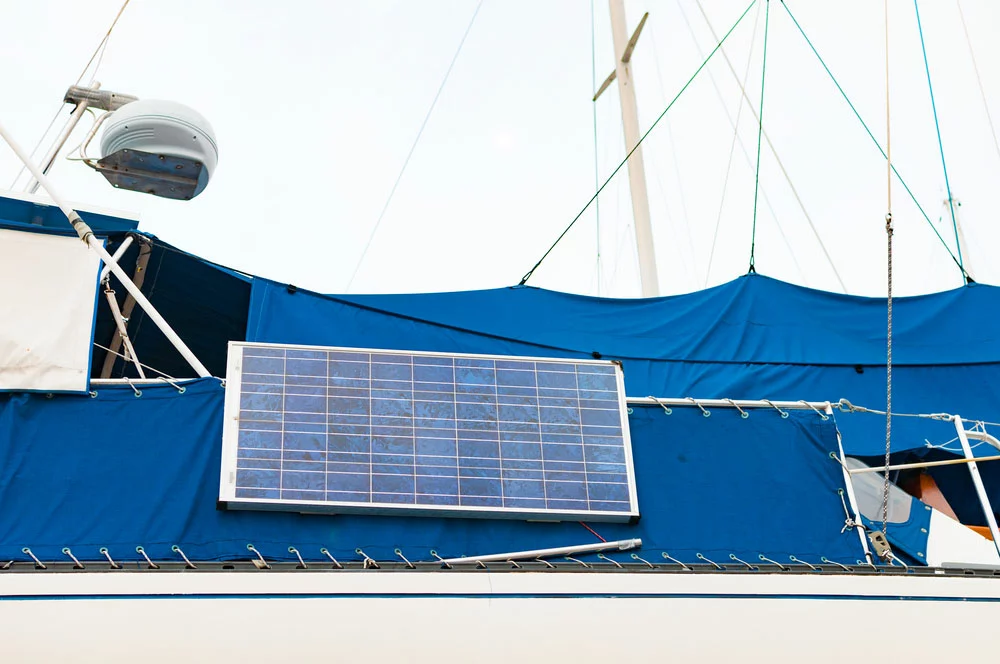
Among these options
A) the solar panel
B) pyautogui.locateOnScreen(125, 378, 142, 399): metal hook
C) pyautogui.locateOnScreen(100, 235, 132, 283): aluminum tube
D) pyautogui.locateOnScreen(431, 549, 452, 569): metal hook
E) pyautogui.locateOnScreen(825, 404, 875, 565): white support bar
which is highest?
pyautogui.locateOnScreen(100, 235, 132, 283): aluminum tube

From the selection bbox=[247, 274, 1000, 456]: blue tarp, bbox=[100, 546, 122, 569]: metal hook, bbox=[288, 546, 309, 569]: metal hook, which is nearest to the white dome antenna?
bbox=[247, 274, 1000, 456]: blue tarp

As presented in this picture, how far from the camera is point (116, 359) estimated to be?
7.97m

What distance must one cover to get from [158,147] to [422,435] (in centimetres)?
263

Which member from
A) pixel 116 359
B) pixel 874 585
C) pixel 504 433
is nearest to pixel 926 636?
pixel 874 585

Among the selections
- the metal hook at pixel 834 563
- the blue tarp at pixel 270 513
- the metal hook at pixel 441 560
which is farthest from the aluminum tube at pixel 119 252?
the metal hook at pixel 834 563

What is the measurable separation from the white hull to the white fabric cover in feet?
4.47

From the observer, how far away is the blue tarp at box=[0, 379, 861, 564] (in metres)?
5.75

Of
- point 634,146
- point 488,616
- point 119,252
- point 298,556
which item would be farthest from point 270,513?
point 634,146

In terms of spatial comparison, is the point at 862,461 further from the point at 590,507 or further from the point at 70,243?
the point at 70,243

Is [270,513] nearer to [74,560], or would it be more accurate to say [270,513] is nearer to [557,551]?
[74,560]

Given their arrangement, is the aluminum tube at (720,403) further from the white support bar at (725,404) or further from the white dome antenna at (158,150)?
the white dome antenna at (158,150)

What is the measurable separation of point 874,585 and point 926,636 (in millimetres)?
361

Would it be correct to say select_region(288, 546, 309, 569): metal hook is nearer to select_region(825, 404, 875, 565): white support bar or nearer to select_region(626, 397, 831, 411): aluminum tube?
select_region(626, 397, 831, 411): aluminum tube

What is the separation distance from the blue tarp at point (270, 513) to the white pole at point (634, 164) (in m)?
5.33
